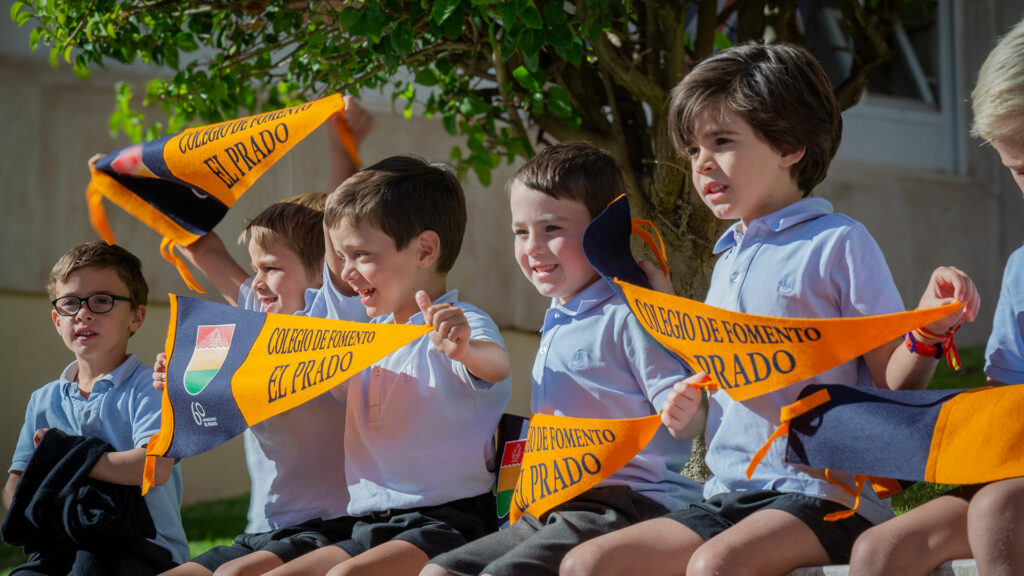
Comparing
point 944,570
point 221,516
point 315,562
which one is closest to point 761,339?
point 944,570

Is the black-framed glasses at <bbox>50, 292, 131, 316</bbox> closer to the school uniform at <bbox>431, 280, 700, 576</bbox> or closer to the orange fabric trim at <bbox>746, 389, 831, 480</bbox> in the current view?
the school uniform at <bbox>431, 280, 700, 576</bbox>

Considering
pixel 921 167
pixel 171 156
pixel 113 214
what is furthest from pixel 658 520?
pixel 921 167

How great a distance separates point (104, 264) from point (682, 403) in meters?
2.28

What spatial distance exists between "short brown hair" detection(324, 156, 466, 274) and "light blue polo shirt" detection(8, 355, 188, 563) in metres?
0.94

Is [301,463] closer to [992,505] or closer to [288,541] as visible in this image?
[288,541]

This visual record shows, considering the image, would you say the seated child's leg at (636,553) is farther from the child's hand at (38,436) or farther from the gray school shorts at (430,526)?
the child's hand at (38,436)

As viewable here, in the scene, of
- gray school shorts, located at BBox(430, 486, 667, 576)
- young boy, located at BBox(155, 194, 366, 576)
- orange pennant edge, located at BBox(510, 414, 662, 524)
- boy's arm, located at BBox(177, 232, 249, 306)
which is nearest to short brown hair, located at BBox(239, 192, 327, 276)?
young boy, located at BBox(155, 194, 366, 576)

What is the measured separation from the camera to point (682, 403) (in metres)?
2.61

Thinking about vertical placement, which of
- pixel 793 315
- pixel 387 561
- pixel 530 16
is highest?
pixel 530 16

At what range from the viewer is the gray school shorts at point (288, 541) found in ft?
10.8

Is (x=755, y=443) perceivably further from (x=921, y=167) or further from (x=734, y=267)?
(x=921, y=167)

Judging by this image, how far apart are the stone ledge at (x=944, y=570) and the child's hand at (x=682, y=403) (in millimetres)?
443

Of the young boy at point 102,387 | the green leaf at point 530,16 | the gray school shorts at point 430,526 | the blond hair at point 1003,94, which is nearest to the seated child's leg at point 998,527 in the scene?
the blond hair at point 1003,94

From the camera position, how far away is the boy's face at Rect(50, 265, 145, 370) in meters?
3.82
